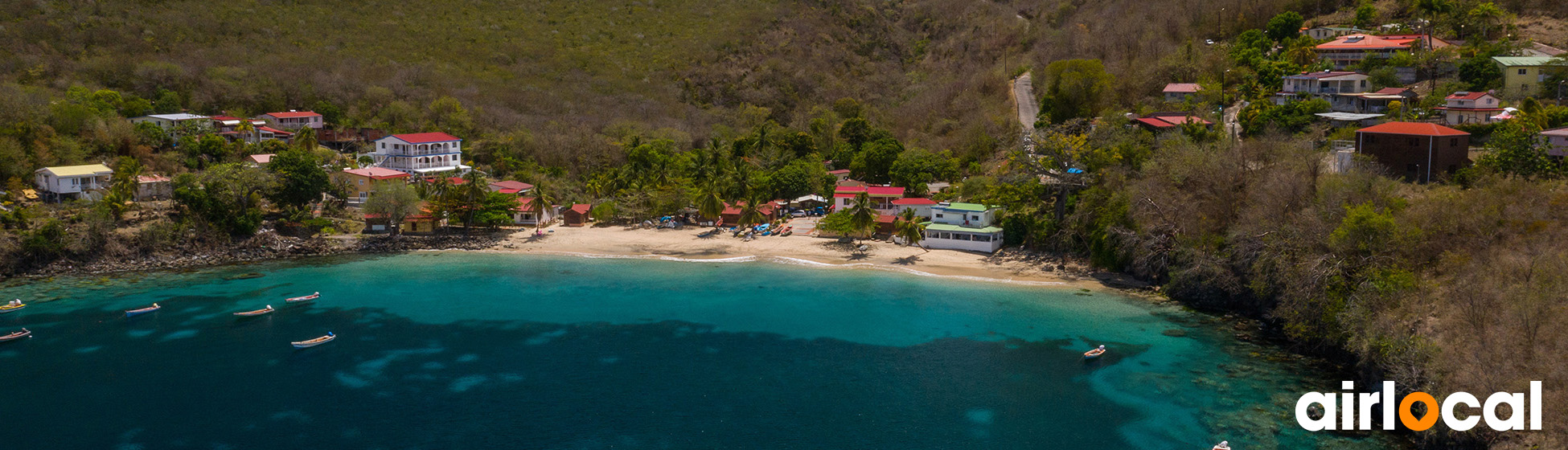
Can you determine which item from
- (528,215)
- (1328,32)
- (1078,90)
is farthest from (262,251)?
(1328,32)

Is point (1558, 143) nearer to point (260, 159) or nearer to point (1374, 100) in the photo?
point (1374, 100)

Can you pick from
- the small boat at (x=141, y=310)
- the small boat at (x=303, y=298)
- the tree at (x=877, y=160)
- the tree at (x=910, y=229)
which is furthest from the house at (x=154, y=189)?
the tree at (x=877, y=160)

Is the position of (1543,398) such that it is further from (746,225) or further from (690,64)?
(690,64)

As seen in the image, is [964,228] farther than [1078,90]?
No

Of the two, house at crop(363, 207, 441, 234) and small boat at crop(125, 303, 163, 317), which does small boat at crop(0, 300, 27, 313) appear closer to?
small boat at crop(125, 303, 163, 317)

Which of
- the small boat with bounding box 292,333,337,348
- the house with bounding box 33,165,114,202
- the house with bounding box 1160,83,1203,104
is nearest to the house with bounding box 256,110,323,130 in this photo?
the house with bounding box 33,165,114,202
